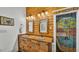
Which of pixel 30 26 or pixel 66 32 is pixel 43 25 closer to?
pixel 30 26

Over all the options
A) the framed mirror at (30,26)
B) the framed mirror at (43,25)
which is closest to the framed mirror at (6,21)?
the framed mirror at (30,26)

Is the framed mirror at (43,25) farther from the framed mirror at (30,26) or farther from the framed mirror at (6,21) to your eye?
the framed mirror at (6,21)

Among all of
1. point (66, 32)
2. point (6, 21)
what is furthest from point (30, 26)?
point (66, 32)

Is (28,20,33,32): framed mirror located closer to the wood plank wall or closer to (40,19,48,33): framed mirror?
the wood plank wall

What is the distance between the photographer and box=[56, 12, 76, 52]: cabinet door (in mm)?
2254

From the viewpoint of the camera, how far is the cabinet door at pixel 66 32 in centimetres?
225

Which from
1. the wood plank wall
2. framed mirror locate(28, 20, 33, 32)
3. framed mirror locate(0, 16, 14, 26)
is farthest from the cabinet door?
framed mirror locate(0, 16, 14, 26)

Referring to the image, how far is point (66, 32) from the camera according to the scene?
7.51 ft

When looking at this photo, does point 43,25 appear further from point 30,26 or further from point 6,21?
point 6,21

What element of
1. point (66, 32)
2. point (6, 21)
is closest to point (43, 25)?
point (66, 32)

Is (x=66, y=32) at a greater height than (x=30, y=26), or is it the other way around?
(x=30, y=26)

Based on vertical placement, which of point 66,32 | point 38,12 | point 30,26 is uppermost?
point 38,12

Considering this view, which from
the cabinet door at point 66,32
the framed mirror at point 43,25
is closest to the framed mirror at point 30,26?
the framed mirror at point 43,25

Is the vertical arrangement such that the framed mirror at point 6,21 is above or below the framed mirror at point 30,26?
above
